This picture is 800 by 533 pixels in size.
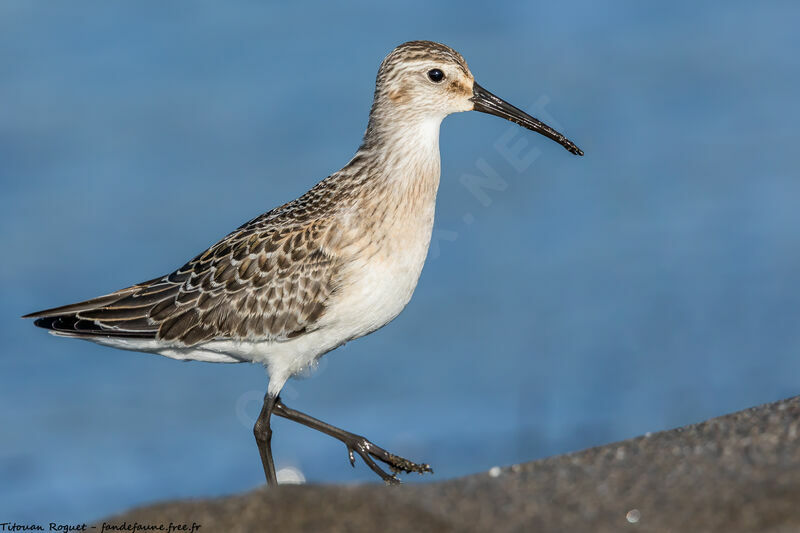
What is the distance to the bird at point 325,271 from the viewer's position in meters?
8.56

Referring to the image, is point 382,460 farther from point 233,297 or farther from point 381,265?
point 233,297

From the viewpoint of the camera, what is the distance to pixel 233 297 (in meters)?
9.03

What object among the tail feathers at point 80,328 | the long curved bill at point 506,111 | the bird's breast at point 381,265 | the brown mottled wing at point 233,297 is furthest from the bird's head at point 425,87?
the tail feathers at point 80,328

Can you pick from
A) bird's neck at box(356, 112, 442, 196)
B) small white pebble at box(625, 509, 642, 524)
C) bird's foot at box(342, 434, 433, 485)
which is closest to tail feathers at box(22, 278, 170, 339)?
bird's foot at box(342, 434, 433, 485)

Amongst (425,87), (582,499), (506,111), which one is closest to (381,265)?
(425,87)

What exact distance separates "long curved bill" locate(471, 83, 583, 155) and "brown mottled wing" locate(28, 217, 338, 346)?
1814 mm

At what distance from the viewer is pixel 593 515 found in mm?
5328

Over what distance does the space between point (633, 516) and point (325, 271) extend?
4043mm

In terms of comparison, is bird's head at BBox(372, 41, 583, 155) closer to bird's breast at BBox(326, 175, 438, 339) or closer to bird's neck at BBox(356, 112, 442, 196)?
bird's neck at BBox(356, 112, 442, 196)

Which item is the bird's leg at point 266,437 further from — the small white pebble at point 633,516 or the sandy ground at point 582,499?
the small white pebble at point 633,516

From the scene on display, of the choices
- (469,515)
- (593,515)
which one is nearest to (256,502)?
(469,515)

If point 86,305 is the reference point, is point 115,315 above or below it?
below

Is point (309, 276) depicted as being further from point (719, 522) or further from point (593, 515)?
point (719, 522)

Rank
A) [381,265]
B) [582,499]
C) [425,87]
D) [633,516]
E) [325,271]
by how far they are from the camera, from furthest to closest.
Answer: [425,87] < [325,271] < [381,265] < [582,499] < [633,516]
